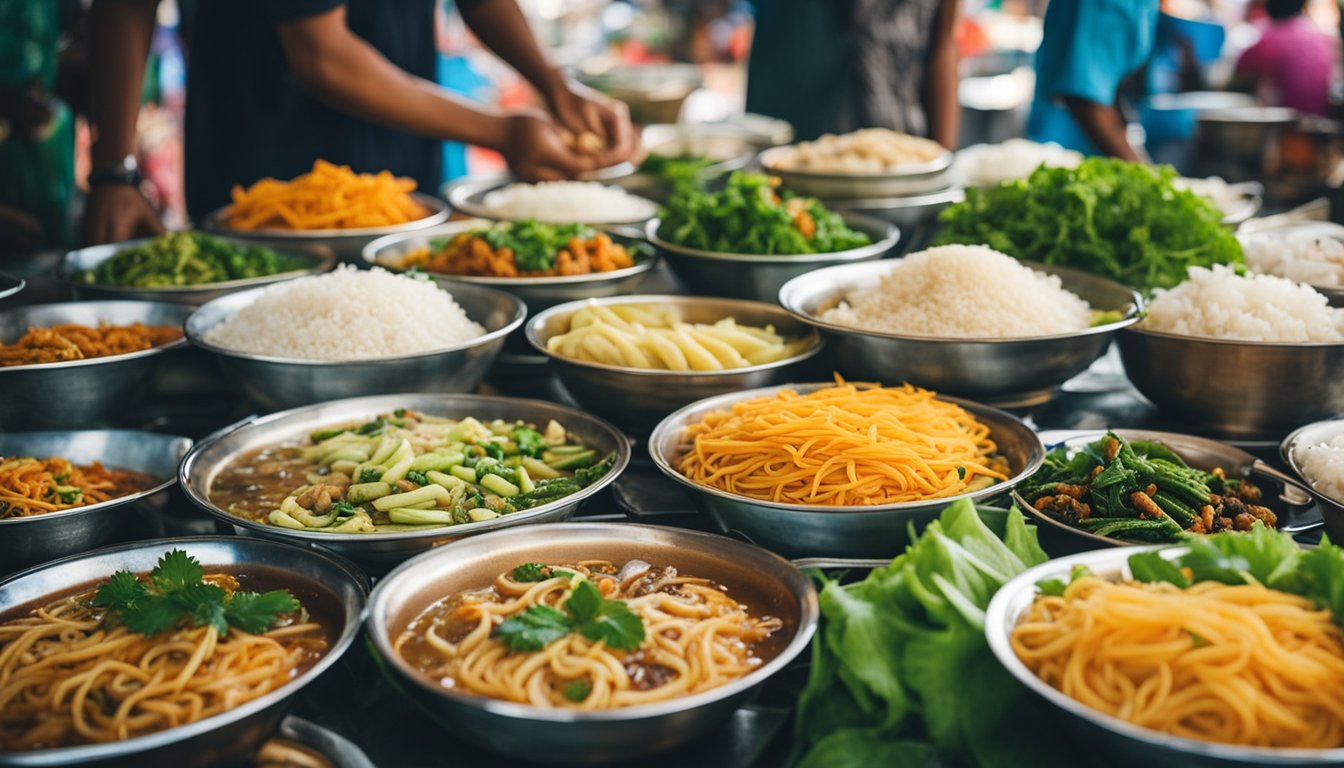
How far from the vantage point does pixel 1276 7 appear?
8.80m

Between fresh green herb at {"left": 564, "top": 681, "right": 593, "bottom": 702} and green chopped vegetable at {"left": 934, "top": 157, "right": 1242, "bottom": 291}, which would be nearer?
fresh green herb at {"left": 564, "top": 681, "right": 593, "bottom": 702}

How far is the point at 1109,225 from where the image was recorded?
9.95 ft

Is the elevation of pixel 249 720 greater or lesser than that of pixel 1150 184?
lesser

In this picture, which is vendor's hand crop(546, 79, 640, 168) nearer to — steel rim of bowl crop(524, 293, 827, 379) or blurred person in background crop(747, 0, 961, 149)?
steel rim of bowl crop(524, 293, 827, 379)

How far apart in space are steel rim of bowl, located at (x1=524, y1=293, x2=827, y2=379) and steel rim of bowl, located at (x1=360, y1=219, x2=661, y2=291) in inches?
2.5

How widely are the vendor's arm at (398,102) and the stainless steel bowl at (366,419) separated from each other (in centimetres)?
156

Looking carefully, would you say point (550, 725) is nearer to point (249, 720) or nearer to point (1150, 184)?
point (249, 720)

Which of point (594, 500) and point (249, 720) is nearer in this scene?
point (249, 720)

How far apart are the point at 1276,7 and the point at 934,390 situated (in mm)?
8388

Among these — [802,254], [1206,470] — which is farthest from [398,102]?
[1206,470]

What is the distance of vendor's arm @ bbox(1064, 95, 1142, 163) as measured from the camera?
443cm

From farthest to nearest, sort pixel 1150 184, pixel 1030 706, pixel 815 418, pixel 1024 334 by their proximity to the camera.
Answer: pixel 1150 184
pixel 1024 334
pixel 815 418
pixel 1030 706

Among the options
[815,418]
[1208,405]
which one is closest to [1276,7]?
[1208,405]

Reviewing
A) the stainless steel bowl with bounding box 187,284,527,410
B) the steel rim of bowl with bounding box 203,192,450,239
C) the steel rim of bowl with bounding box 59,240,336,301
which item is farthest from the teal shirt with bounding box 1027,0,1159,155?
the steel rim of bowl with bounding box 59,240,336,301
